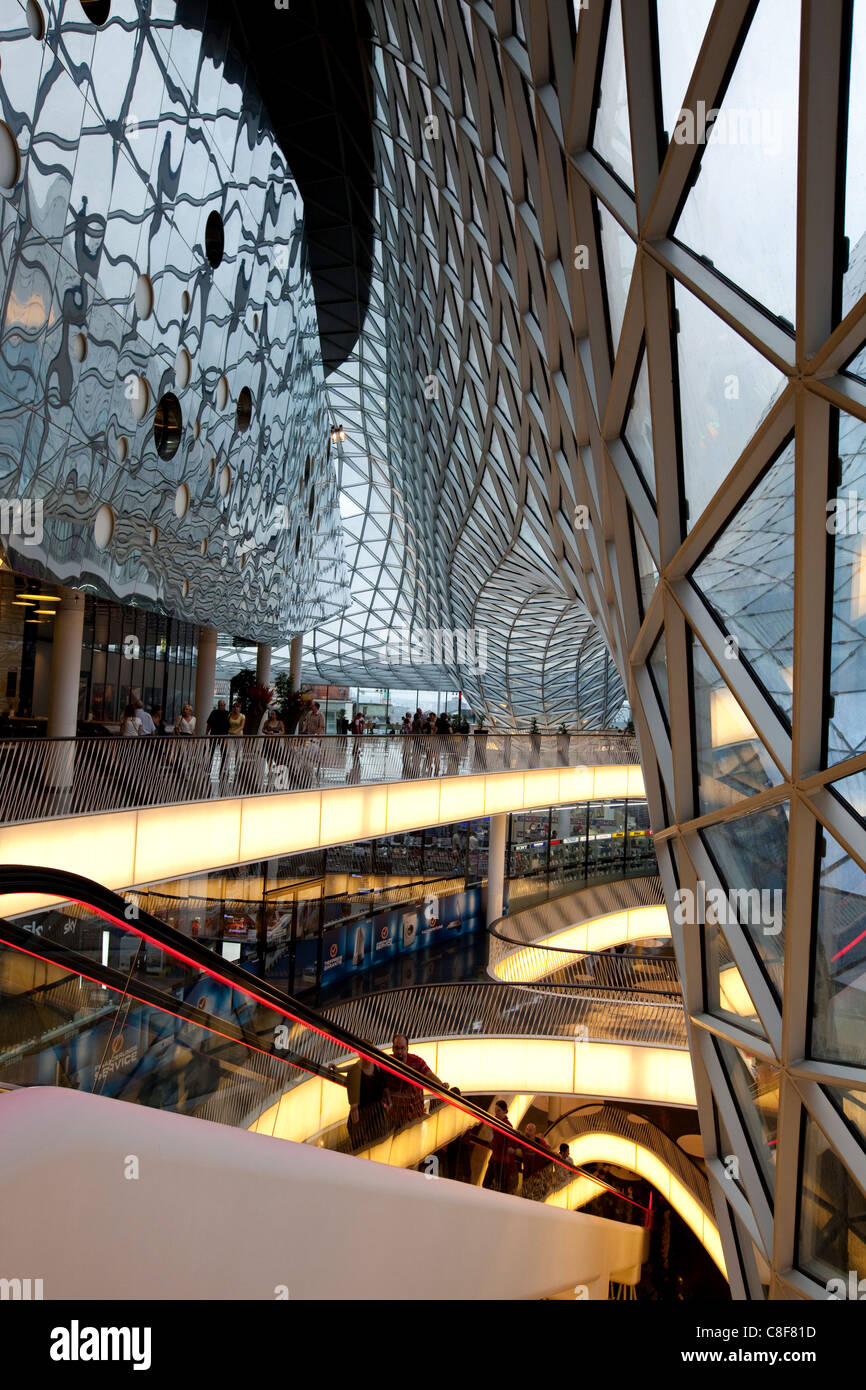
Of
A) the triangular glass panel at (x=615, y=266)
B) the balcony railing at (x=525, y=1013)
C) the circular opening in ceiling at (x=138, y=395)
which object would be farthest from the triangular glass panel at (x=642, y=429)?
the balcony railing at (x=525, y=1013)

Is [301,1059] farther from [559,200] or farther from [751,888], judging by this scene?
[559,200]

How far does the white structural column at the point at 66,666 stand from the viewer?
64.5 feet

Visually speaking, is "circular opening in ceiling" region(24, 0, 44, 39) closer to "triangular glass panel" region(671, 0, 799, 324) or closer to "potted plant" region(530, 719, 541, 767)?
"triangular glass panel" region(671, 0, 799, 324)

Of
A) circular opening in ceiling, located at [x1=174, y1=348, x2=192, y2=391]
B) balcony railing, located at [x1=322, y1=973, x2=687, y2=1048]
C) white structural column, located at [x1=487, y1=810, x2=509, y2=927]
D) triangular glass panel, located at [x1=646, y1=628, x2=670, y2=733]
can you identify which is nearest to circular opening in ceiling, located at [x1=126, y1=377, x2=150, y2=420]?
circular opening in ceiling, located at [x1=174, y1=348, x2=192, y2=391]

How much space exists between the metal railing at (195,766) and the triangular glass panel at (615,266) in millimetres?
9150

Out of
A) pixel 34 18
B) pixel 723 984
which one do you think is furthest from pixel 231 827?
pixel 34 18

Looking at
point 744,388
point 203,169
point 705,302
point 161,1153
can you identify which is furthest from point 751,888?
point 203,169

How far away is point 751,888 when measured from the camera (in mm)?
8023

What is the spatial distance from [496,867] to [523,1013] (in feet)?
39.3

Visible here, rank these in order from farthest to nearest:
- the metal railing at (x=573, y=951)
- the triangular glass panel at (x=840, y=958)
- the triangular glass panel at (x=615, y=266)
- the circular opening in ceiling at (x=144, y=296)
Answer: the metal railing at (x=573, y=951), the circular opening in ceiling at (x=144, y=296), the triangular glass panel at (x=615, y=266), the triangular glass panel at (x=840, y=958)

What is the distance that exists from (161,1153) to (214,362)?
74.8 ft

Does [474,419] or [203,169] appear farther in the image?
[474,419]

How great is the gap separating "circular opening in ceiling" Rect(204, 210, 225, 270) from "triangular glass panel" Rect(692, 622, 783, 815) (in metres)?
19.0

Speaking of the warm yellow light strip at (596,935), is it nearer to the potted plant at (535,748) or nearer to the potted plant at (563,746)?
the potted plant at (535,748)
